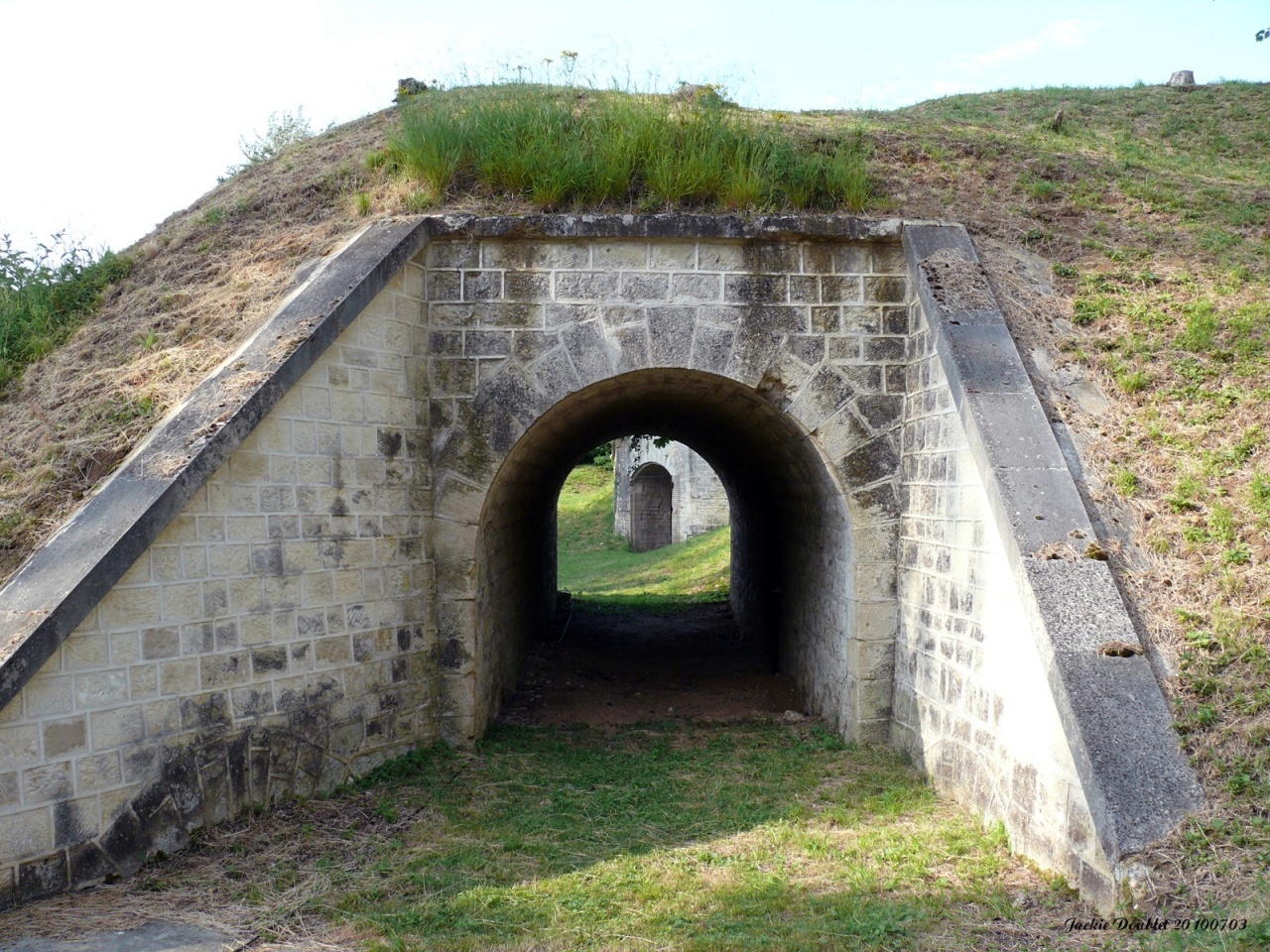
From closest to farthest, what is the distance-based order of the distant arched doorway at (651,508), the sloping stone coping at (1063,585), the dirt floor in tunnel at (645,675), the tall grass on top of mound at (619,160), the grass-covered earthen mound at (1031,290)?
the sloping stone coping at (1063,585), the grass-covered earthen mound at (1031,290), the tall grass on top of mound at (619,160), the dirt floor in tunnel at (645,675), the distant arched doorway at (651,508)

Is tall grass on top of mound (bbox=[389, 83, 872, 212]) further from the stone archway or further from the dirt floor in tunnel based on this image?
the dirt floor in tunnel

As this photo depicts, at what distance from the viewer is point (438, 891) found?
4133mm

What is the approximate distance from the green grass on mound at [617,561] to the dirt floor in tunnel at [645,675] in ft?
7.35

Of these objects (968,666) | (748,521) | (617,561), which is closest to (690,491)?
(617,561)

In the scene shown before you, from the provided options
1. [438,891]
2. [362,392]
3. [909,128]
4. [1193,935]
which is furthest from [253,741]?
[909,128]

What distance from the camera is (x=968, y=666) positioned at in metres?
4.96

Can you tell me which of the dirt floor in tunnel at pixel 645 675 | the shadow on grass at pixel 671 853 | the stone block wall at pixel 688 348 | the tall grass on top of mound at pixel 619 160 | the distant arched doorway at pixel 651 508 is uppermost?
the tall grass on top of mound at pixel 619 160

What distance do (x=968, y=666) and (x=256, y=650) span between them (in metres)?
4.05

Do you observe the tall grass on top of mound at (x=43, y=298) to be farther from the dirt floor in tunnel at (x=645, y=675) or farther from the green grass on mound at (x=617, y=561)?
the green grass on mound at (x=617, y=561)

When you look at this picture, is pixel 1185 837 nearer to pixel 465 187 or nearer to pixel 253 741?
pixel 253 741

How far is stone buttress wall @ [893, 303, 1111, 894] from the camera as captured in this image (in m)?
3.96

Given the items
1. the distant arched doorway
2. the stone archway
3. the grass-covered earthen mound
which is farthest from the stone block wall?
the distant arched doorway

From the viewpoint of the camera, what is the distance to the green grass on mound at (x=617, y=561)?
49.2 ft

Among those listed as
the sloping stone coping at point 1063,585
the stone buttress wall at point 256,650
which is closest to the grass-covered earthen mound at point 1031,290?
the sloping stone coping at point 1063,585
